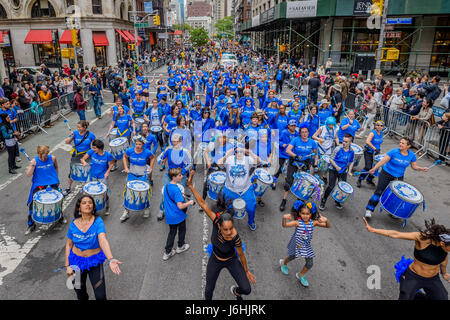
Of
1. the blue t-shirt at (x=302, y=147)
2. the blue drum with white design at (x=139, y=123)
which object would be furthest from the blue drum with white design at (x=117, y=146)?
the blue t-shirt at (x=302, y=147)

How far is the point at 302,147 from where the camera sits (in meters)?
7.44

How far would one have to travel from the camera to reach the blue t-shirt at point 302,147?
7.43 metres

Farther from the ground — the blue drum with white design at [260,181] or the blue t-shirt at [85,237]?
the blue t-shirt at [85,237]

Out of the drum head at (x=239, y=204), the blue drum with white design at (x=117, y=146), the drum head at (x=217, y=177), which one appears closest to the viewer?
the drum head at (x=239, y=204)

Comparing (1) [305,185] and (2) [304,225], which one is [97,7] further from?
(2) [304,225]

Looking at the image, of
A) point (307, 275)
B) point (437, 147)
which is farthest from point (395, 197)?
point (437, 147)

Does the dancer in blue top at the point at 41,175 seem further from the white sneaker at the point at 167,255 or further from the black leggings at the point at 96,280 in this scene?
the black leggings at the point at 96,280

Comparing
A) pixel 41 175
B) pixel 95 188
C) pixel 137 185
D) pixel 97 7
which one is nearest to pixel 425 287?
pixel 137 185

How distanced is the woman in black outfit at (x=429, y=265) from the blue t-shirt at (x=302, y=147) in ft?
11.6

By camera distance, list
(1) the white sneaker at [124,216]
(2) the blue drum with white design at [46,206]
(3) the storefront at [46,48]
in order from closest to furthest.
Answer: (2) the blue drum with white design at [46,206], (1) the white sneaker at [124,216], (3) the storefront at [46,48]

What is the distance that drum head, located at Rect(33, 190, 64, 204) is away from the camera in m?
6.17

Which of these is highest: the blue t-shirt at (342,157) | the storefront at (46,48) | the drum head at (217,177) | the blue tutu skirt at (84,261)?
the storefront at (46,48)
